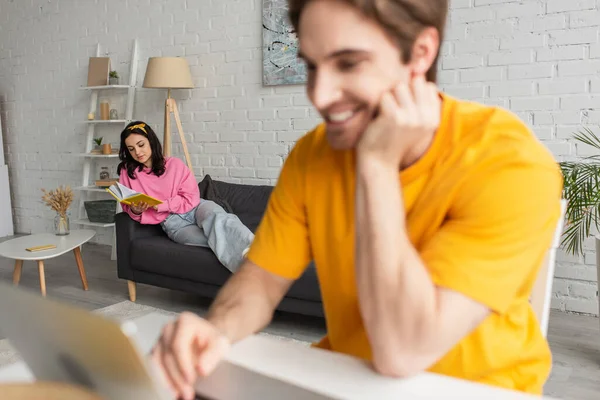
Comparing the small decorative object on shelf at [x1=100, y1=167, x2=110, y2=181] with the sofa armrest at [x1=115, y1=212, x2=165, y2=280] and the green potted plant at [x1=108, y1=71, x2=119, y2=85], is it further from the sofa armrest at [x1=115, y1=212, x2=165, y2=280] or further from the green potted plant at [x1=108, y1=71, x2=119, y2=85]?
the sofa armrest at [x1=115, y1=212, x2=165, y2=280]

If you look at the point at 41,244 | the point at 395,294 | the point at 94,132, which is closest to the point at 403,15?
the point at 395,294

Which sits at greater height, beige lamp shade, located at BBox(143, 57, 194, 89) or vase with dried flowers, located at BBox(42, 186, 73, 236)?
beige lamp shade, located at BBox(143, 57, 194, 89)

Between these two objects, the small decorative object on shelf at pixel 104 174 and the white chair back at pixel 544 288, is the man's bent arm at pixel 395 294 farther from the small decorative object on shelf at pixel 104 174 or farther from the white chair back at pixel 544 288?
the small decorative object on shelf at pixel 104 174

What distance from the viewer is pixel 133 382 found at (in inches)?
19.0

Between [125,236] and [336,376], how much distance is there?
3.29m

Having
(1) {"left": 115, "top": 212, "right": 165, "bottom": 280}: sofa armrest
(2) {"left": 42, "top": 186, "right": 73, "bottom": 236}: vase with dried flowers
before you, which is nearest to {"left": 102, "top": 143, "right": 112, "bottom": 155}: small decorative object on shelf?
(2) {"left": 42, "top": 186, "right": 73, "bottom": 236}: vase with dried flowers

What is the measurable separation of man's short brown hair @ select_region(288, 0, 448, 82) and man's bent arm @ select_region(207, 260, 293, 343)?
1.41 ft

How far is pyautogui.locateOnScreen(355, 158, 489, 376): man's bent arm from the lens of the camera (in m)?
0.70

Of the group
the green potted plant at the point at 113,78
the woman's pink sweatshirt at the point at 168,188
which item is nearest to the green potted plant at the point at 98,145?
the green potted plant at the point at 113,78

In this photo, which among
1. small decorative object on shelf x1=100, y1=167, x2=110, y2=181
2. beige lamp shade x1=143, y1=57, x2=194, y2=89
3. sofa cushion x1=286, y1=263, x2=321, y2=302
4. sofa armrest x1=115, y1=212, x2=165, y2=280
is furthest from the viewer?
small decorative object on shelf x1=100, y1=167, x2=110, y2=181

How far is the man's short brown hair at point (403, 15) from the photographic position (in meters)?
0.76

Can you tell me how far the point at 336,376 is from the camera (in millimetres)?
646

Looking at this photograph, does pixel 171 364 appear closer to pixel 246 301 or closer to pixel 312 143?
pixel 246 301

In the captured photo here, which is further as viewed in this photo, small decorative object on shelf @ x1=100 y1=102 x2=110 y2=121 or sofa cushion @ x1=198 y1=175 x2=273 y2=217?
small decorative object on shelf @ x1=100 y1=102 x2=110 y2=121
